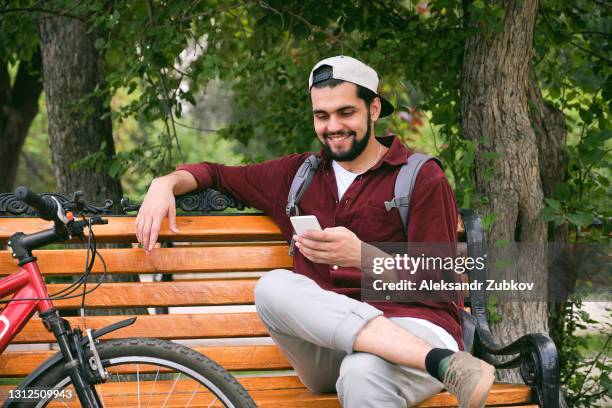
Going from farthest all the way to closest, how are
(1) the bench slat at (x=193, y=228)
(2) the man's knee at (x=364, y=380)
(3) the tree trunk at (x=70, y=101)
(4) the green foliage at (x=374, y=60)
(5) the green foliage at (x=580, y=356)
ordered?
(3) the tree trunk at (x=70, y=101)
(5) the green foliage at (x=580, y=356)
(4) the green foliage at (x=374, y=60)
(1) the bench slat at (x=193, y=228)
(2) the man's knee at (x=364, y=380)

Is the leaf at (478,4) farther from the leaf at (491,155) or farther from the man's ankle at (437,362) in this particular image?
the man's ankle at (437,362)

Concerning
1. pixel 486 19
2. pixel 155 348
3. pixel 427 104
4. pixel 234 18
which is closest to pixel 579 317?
pixel 427 104

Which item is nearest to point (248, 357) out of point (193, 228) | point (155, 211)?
point (193, 228)

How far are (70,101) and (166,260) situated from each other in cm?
240

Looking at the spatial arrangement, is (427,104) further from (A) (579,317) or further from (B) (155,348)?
(B) (155,348)

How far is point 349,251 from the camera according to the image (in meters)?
3.19

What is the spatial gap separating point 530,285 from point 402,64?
1543 millimetres

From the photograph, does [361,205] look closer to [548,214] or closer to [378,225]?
[378,225]

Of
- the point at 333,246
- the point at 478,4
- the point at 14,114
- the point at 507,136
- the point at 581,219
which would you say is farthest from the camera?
the point at 14,114

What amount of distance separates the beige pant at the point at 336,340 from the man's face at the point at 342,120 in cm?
65

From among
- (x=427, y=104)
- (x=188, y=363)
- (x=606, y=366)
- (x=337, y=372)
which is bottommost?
(x=606, y=366)

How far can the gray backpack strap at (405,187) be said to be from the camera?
10.9ft

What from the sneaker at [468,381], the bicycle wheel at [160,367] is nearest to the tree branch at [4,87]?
the bicycle wheel at [160,367]

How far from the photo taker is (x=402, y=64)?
17.0 feet
